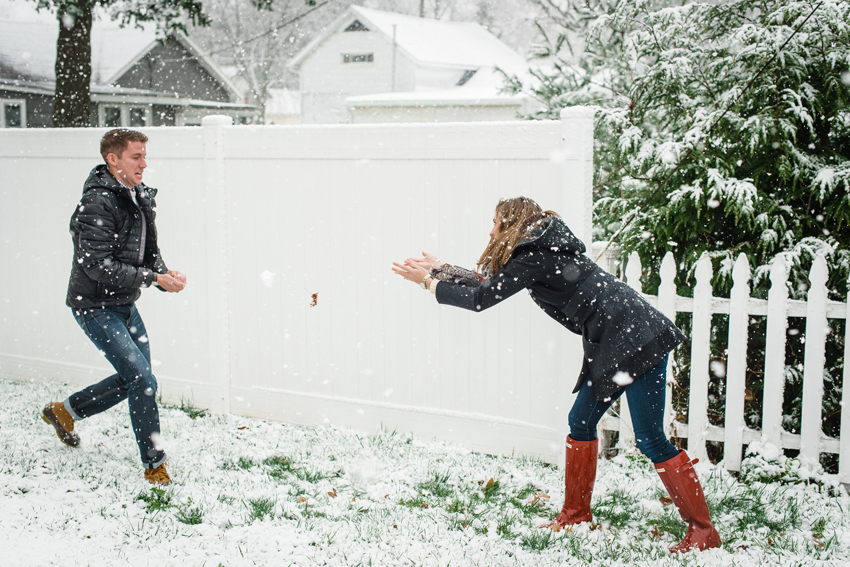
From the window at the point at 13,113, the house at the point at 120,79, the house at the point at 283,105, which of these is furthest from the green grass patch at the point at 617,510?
the house at the point at 283,105

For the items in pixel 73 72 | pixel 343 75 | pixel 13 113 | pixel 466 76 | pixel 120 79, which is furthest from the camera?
pixel 343 75

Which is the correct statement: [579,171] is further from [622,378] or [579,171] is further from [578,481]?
[578,481]

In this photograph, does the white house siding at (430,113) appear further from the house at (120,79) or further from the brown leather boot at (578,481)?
the brown leather boot at (578,481)

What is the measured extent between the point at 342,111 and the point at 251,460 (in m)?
29.6

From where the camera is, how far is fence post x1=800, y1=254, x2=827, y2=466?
390 cm

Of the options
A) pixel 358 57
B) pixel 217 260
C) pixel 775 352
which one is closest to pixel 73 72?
pixel 217 260

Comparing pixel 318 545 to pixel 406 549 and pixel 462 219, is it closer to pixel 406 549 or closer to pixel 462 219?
pixel 406 549

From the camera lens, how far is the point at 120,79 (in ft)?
82.3

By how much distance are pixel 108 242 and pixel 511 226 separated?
2209mm

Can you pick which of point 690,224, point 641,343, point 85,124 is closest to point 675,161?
point 690,224

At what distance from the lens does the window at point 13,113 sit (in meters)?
21.4

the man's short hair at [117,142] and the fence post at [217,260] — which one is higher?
the man's short hair at [117,142]

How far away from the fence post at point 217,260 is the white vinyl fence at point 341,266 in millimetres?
12

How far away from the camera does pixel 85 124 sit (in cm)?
1025
